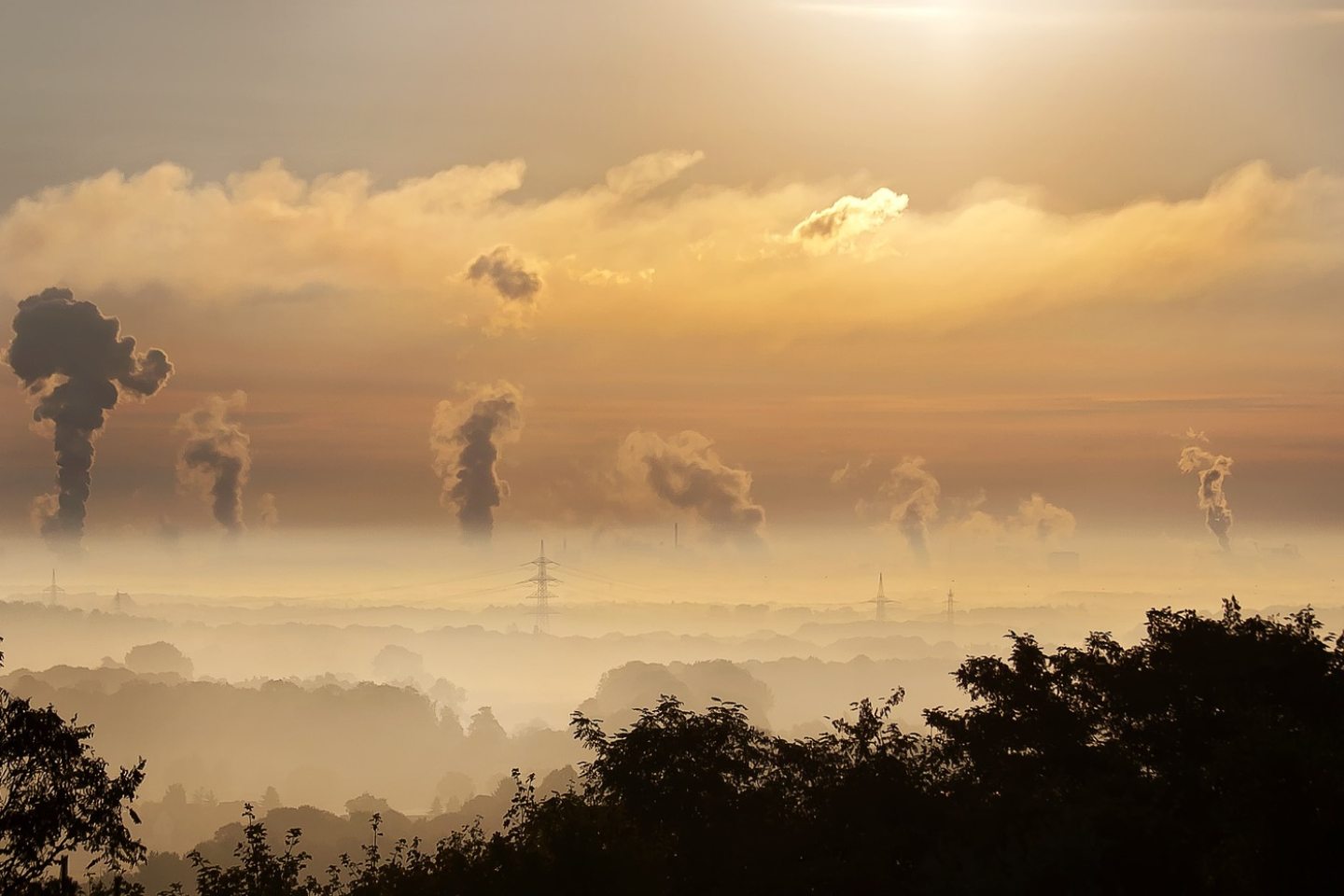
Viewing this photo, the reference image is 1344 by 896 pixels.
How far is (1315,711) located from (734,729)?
75.5 ft

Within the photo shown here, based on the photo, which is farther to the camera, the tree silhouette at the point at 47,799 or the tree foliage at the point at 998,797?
the tree foliage at the point at 998,797

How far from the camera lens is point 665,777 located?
5266cm

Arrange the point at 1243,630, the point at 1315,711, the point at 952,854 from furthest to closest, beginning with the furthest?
the point at 1243,630
the point at 1315,711
the point at 952,854

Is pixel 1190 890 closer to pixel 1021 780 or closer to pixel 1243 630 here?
pixel 1021 780

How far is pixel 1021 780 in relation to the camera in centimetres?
4591

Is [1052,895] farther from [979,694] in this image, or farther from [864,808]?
[979,694]

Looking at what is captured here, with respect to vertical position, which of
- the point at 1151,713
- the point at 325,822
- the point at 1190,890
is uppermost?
the point at 1151,713

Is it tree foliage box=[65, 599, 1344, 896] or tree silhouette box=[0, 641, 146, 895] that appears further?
tree foliage box=[65, 599, 1344, 896]

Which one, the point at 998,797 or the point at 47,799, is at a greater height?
the point at 47,799

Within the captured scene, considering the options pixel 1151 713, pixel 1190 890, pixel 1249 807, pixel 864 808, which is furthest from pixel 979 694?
pixel 1190 890

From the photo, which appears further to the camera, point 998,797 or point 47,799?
point 998,797

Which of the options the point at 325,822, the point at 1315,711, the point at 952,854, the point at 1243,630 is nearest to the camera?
the point at 952,854

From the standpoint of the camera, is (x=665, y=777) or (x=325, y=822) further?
(x=325, y=822)

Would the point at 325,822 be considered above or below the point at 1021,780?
below
